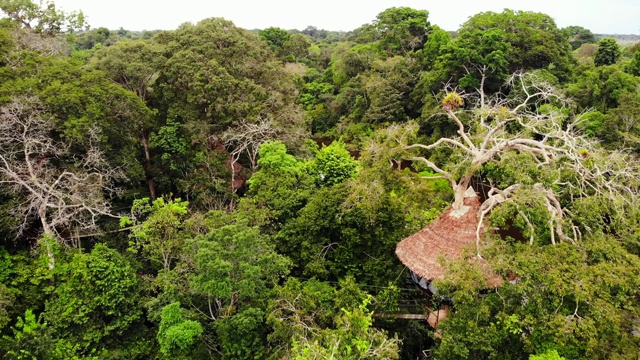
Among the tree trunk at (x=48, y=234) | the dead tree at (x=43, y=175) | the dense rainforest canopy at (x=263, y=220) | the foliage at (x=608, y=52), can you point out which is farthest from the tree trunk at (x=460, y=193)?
the foliage at (x=608, y=52)

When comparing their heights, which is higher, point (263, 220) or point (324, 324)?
point (263, 220)

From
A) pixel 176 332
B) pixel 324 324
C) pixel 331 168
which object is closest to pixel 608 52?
pixel 331 168

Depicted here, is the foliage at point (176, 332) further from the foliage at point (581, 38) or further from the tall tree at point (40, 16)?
the foliage at point (581, 38)

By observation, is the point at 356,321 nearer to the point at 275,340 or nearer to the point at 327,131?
the point at 275,340

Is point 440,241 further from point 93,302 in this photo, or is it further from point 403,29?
point 403,29

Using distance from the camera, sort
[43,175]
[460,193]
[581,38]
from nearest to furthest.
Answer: [460,193]
[43,175]
[581,38]

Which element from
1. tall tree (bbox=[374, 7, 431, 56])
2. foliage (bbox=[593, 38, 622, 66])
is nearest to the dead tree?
tall tree (bbox=[374, 7, 431, 56])

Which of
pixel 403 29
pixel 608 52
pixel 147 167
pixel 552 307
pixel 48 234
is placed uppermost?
pixel 403 29
